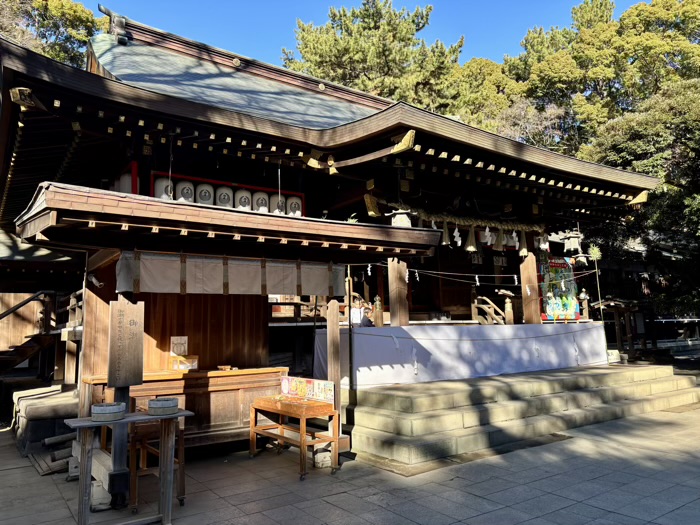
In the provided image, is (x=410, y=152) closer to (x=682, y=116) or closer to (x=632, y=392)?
(x=632, y=392)

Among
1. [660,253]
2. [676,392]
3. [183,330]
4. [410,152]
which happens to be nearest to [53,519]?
[183,330]

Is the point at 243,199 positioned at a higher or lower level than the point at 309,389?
higher

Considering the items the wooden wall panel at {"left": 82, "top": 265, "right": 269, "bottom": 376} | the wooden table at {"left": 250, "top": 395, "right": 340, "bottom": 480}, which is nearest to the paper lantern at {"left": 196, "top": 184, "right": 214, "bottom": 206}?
the wooden wall panel at {"left": 82, "top": 265, "right": 269, "bottom": 376}

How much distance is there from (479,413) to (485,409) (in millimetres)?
173

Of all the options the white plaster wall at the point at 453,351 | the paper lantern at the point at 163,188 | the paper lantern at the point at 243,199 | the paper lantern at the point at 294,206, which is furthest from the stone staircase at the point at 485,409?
the paper lantern at the point at 163,188

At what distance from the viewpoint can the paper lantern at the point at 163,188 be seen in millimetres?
7517

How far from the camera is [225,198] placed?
322 inches

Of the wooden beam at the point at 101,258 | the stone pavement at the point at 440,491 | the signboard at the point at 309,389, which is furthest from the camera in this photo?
the signboard at the point at 309,389

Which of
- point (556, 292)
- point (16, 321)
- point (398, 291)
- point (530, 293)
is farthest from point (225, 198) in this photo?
point (556, 292)

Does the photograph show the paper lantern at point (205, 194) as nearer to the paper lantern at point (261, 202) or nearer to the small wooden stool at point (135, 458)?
the paper lantern at point (261, 202)

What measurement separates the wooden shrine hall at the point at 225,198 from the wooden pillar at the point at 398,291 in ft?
0.13

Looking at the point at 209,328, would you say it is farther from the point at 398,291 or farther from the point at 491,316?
the point at 491,316

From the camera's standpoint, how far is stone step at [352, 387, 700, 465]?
6.27 metres

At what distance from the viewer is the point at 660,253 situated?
58.5 feet
